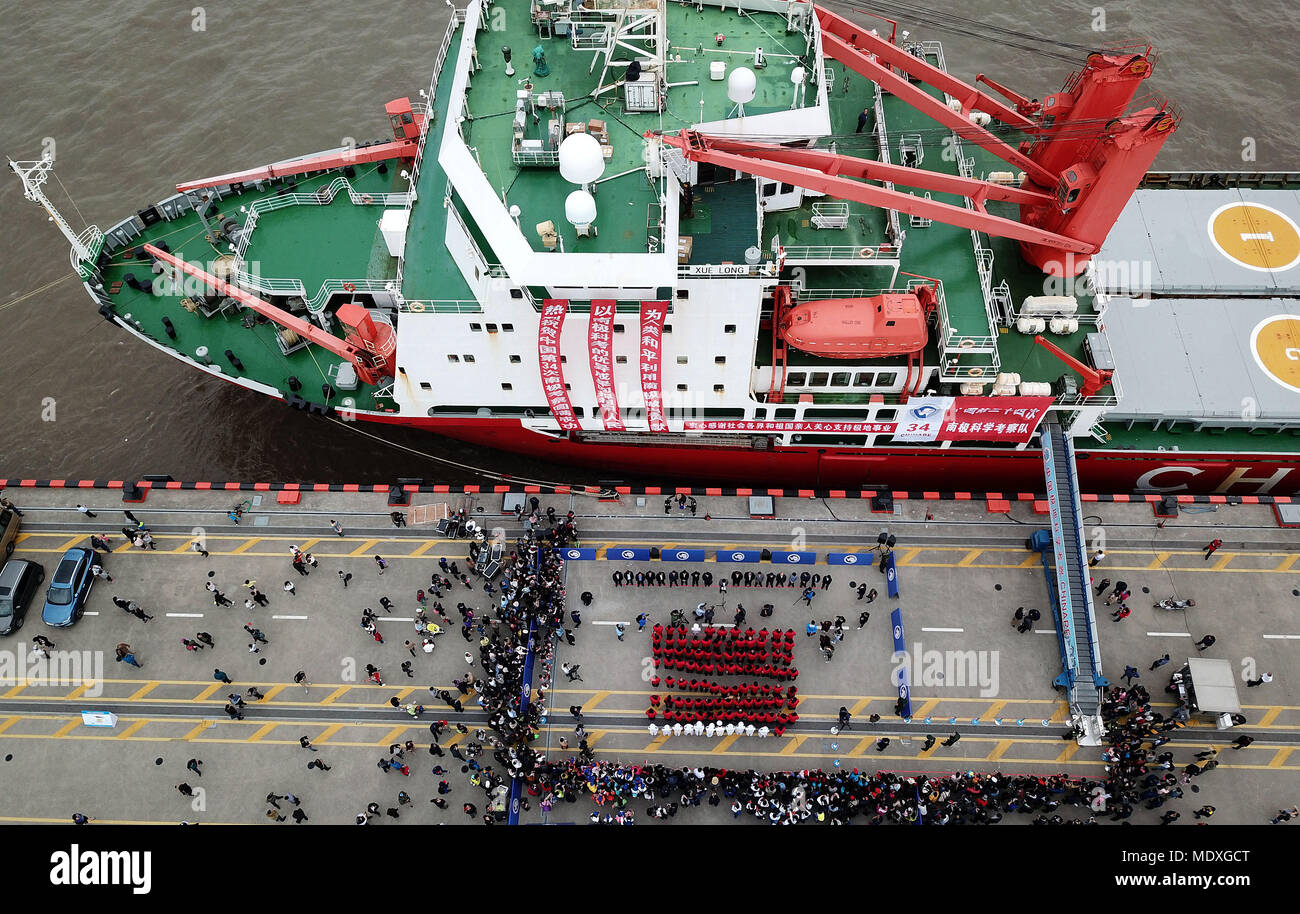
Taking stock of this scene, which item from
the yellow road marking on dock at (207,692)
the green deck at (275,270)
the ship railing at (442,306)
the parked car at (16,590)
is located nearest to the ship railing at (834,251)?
the ship railing at (442,306)

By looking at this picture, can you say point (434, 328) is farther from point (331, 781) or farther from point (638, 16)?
point (331, 781)

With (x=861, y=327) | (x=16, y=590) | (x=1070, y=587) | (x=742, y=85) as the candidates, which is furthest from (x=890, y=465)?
(x=16, y=590)

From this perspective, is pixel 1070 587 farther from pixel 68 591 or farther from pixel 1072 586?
pixel 68 591

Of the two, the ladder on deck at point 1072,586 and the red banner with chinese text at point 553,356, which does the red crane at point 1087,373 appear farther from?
the red banner with chinese text at point 553,356

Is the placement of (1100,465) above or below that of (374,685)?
above

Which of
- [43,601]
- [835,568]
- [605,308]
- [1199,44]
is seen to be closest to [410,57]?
[605,308]

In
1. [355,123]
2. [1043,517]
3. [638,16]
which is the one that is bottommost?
[1043,517]

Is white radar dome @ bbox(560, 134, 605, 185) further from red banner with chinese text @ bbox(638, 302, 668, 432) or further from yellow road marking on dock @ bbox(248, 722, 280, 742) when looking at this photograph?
yellow road marking on dock @ bbox(248, 722, 280, 742)
